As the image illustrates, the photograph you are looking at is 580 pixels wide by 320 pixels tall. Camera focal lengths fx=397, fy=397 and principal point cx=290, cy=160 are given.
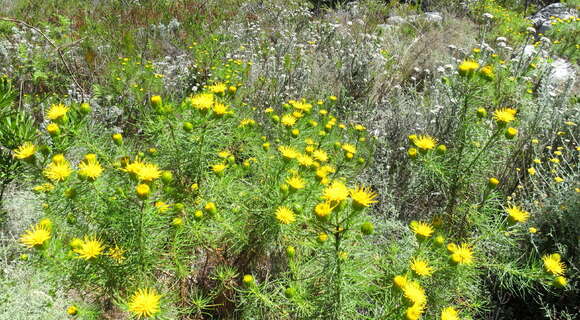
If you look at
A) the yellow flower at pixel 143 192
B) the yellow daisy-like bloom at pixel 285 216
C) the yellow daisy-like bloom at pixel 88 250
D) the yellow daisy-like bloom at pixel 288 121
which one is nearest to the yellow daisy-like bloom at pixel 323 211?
the yellow daisy-like bloom at pixel 285 216

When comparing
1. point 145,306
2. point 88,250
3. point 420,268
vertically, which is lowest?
point 420,268

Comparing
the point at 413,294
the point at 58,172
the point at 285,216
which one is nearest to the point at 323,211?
the point at 285,216

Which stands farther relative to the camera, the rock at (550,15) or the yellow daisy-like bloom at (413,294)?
the rock at (550,15)

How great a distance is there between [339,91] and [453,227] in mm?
2221

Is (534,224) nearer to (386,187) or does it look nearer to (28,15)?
(386,187)

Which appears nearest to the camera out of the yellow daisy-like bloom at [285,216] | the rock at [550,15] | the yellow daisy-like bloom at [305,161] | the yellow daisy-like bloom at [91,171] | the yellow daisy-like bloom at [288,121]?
the yellow daisy-like bloom at [91,171]

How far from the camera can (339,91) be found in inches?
167

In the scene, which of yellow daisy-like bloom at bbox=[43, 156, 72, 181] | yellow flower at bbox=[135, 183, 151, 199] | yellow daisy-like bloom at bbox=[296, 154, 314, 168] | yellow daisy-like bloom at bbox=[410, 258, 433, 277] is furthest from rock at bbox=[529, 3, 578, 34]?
yellow daisy-like bloom at bbox=[43, 156, 72, 181]

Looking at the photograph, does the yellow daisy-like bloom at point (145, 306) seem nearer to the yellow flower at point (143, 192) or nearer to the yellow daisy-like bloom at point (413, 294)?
the yellow flower at point (143, 192)

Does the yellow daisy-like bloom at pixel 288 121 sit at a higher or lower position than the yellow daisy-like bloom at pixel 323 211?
lower

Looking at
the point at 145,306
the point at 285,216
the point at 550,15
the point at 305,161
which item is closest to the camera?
the point at 145,306

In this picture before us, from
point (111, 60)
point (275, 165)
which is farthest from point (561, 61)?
point (111, 60)

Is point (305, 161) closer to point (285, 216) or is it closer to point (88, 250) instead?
point (285, 216)

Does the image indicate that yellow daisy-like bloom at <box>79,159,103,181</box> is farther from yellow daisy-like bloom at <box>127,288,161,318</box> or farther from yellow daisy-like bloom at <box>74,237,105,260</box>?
yellow daisy-like bloom at <box>127,288,161,318</box>
